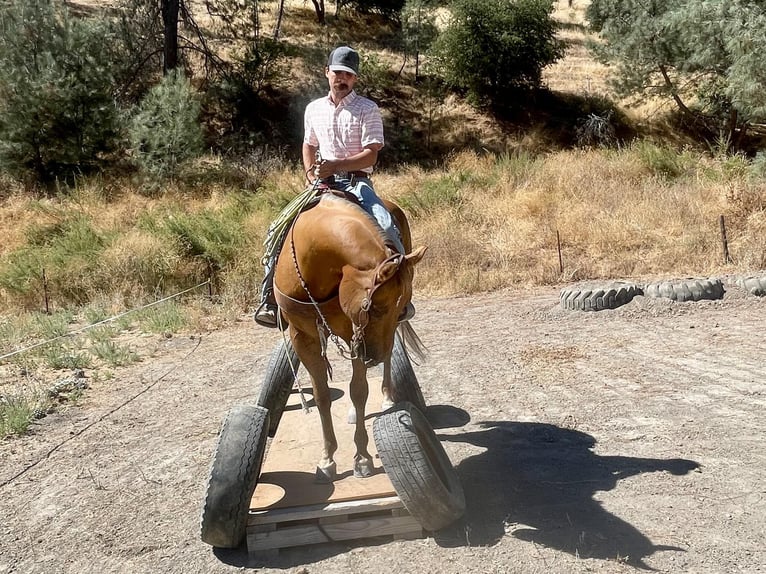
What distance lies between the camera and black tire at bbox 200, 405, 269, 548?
12.7 feet

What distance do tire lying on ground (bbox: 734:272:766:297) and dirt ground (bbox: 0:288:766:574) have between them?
1.06 feet

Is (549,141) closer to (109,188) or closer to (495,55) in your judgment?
(495,55)

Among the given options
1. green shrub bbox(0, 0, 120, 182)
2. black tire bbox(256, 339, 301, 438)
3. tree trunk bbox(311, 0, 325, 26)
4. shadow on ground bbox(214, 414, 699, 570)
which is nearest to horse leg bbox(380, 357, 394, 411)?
shadow on ground bbox(214, 414, 699, 570)

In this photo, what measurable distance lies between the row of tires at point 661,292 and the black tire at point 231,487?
259 inches

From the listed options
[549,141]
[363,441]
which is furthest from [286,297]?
[549,141]

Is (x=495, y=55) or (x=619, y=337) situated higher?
(x=495, y=55)

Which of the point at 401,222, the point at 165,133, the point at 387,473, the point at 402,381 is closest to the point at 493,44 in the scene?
the point at 165,133

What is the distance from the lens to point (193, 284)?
13.1 meters

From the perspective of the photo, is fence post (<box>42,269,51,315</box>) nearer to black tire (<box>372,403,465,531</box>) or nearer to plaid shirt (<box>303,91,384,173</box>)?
plaid shirt (<box>303,91,384,173</box>)

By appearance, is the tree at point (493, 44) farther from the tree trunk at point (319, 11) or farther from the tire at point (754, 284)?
the tire at point (754, 284)

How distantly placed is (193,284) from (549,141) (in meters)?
16.3

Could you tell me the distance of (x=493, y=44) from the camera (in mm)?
26453

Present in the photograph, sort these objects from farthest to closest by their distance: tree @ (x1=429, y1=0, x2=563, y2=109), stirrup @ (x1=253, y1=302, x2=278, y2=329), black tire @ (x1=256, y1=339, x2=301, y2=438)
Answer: tree @ (x1=429, y1=0, x2=563, y2=109) → black tire @ (x1=256, y1=339, x2=301, y2=438) → stirrup @ (x1=253, y1=302, x2=278, y2=329)

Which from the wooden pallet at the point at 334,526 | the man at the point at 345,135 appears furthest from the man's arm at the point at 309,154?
the wooden pallet at the point at 334,526
